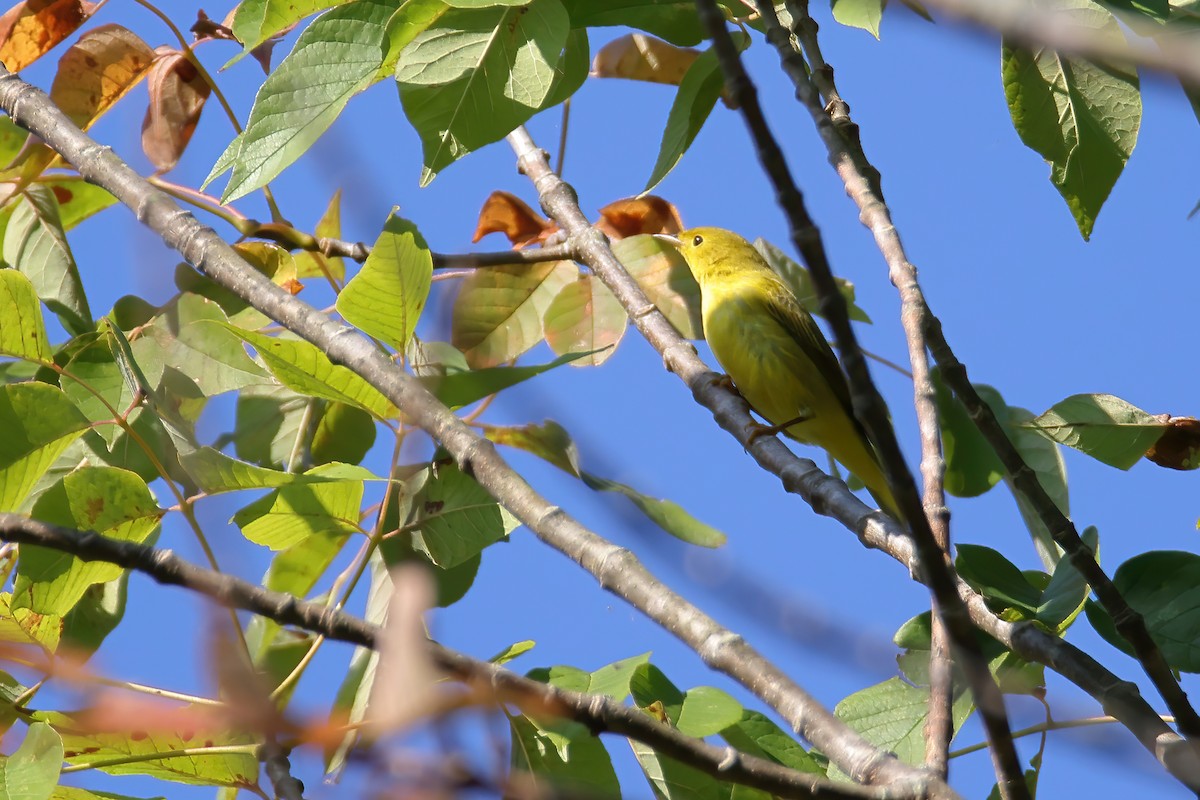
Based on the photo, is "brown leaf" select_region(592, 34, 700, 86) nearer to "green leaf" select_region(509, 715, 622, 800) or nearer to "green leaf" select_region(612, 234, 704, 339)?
"green leaf" select_region(612, 234, 704, 339)

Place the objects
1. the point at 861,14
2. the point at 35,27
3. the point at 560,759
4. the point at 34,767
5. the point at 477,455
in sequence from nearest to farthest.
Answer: the point at 34,767, the point at 477,455, the point at 560,759, the point at 861,14, the point at 35,27

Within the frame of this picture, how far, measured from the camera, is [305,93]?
79.4 inches

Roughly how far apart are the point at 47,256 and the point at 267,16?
1059 mm

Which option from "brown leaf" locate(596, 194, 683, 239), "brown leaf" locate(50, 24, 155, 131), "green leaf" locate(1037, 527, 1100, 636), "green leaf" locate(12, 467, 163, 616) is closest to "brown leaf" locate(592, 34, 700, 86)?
"brown leaf" locate(596, 194, 683, 239)

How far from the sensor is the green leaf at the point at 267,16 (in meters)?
2.13

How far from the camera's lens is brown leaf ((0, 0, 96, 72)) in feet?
8.87

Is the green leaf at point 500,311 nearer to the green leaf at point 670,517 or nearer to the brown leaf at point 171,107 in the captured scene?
the green leaf at point 670,517

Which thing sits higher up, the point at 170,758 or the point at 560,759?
the point at 560,759

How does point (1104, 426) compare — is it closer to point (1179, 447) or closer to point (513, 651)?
point (1179, 447)

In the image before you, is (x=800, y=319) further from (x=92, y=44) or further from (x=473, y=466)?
(x=473, y=466)

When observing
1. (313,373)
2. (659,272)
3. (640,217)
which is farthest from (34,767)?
(640,217)

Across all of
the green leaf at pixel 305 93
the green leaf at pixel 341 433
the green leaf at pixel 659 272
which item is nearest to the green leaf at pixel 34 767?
the green leaf at pixel 305 93

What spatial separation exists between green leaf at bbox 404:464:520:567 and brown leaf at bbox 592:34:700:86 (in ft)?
4.62

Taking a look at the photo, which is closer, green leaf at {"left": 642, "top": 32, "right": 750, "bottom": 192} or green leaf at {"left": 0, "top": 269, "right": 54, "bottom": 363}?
green leaf at {"left": 0, "top": 269, "right": 54, "bottom": 363}
